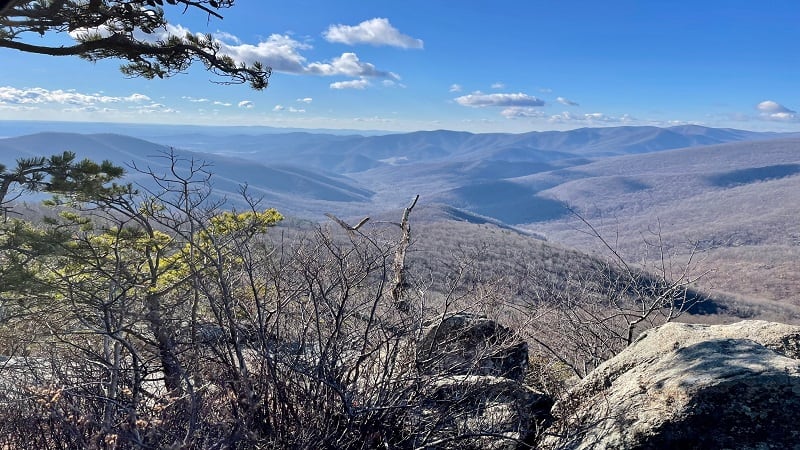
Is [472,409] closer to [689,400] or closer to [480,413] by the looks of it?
[480,413]

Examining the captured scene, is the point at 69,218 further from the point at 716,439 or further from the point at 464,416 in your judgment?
the point at 716,439

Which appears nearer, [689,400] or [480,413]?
[689,400]

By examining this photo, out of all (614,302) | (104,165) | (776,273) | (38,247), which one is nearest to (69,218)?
(38,247)

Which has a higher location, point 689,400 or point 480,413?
point 689,400

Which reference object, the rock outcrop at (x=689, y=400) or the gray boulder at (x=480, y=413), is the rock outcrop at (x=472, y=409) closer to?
the gray boulder at (x=480, y=413)

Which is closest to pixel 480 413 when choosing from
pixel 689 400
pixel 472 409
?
pixel 472 409

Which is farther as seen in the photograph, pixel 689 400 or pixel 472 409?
pixel 472 409

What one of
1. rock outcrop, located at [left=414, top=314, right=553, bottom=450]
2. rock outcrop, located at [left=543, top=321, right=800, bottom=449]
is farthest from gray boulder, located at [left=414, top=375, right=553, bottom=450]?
rock outcrop, located at [left=543, top=321, right=800, bottom=449]

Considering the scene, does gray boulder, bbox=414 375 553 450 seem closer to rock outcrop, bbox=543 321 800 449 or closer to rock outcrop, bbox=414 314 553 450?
rock outcrop, bbox=414 314 553 450

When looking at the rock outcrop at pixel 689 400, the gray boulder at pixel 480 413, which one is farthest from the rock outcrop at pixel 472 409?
the rock outcrop at pixel 689 400
